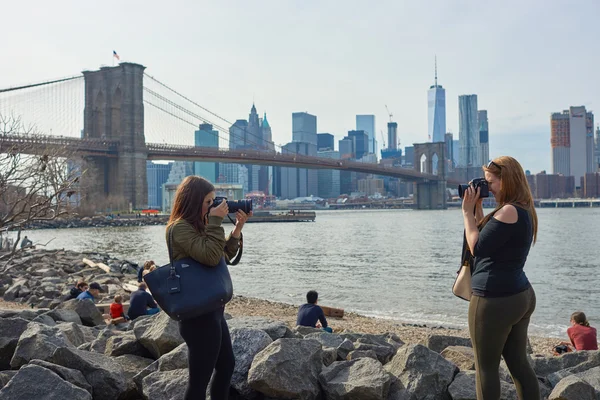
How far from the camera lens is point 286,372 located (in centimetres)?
335

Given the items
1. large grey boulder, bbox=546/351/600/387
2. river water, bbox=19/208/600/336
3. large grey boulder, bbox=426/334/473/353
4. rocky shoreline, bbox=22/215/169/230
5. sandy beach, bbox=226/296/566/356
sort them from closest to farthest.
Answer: large grey boulder, bbox=546/351/600/387 < large grey boulder, bbox=426/334/473/353 < sandy beach, bbox=226/296/566/356 < river water, bbox=19/208/600/336 < rocky shoreline, bbox=22/215/169/230

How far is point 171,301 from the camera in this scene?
253cm

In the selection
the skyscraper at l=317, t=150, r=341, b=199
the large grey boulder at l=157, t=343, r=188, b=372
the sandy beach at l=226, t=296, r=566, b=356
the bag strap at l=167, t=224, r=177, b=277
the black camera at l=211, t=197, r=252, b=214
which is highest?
the skyscraper at l=317, t=150, r=341, b=199

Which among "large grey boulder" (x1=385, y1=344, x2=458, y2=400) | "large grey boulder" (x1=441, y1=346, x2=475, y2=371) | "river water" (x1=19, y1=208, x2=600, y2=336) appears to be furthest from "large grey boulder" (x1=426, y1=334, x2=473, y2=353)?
"river water" (x1=19, y1=208, x2=600, y2=336)

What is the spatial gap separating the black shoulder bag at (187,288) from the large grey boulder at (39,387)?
34.6 inches

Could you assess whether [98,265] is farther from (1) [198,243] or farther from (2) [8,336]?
(1) [198,243]

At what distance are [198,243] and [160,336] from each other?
1654mm

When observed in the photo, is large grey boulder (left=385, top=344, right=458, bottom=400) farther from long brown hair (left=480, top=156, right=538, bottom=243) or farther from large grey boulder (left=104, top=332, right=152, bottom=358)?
large grey boulder (left=104, top=332, right=152, bottom=358)

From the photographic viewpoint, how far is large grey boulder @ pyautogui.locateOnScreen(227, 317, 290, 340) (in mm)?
4250

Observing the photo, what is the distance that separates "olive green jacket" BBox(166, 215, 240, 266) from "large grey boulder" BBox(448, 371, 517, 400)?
68.0 inches

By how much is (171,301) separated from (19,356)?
171cm

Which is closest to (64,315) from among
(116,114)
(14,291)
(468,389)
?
(468,389)

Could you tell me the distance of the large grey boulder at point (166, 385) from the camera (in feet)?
10.7

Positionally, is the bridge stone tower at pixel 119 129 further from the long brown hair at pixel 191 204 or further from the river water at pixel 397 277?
the long brown hair at pixel 191 204
